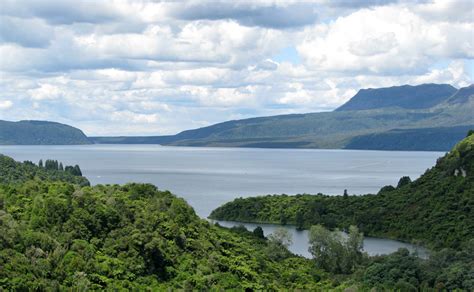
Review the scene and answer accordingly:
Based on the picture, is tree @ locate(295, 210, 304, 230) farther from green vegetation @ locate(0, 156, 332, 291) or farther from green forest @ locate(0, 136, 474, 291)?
green vegetation @ locate(0, 156, 332, 291)

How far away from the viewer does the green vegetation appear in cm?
5578

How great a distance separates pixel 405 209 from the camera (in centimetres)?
15988

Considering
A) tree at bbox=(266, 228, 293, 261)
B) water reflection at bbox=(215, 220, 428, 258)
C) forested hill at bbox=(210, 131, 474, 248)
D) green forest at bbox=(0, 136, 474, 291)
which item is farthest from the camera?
forested hill at bbox=(210, 131, 474, 248)

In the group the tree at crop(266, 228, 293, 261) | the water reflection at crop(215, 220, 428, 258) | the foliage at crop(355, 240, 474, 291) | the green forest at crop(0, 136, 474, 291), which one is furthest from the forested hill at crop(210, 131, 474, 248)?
the foliage at crop(355, 240, 474, 291)

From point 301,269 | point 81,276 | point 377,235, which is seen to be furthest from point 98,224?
point 377,235

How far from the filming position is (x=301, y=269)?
291 feet

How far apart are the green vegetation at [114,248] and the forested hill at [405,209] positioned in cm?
6851

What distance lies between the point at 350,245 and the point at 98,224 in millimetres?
52433

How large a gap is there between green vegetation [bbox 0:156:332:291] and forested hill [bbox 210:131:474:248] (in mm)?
68506

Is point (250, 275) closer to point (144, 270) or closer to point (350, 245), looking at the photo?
point (144, 270)

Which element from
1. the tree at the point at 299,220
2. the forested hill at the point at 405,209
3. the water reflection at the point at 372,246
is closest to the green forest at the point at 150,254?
the water reflection at the point at 372,246

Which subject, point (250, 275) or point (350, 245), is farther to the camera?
point (350, 245)

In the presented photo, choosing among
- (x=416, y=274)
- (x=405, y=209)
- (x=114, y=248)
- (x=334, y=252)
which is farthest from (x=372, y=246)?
(x=114, y=248)

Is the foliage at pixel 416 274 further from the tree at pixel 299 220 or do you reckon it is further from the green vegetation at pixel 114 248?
the tree at pixel 299 220
